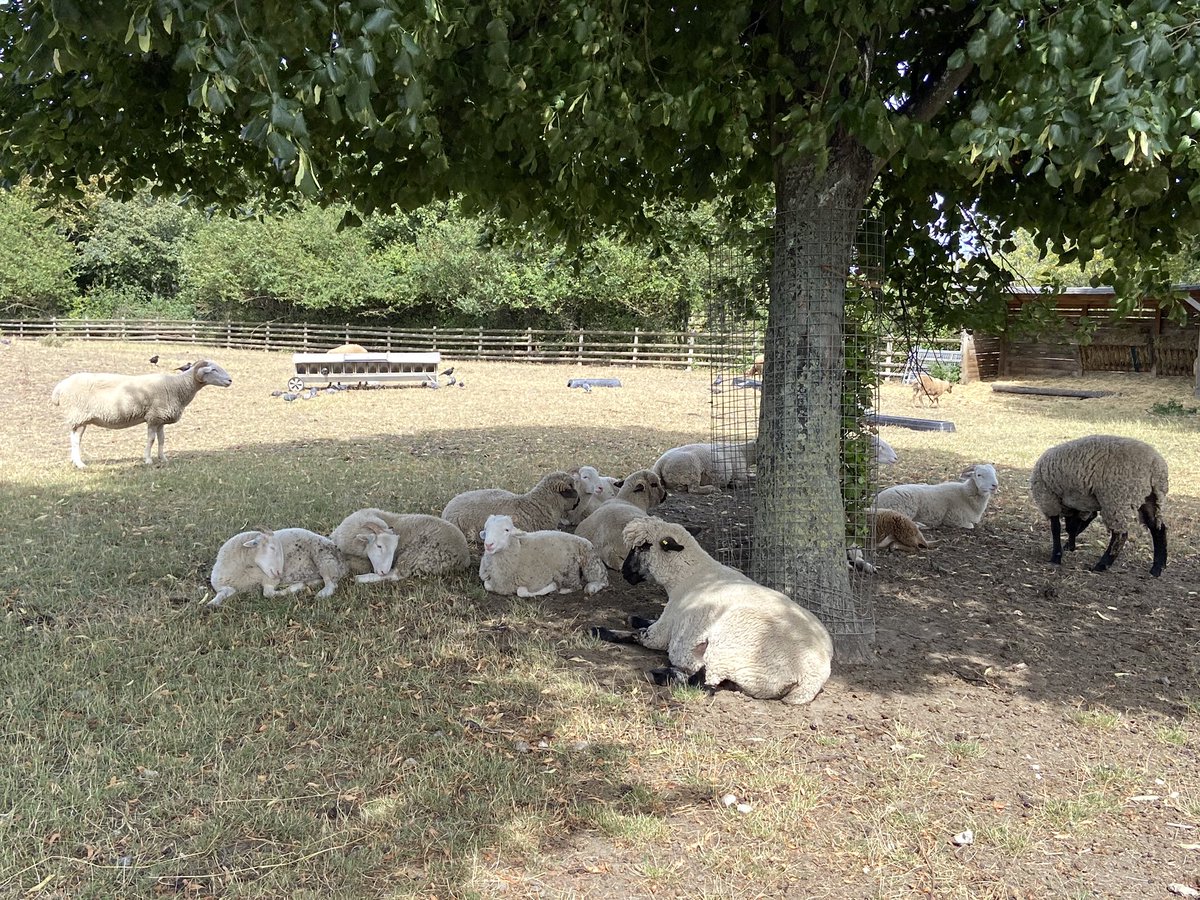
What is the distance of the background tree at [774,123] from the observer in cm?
374

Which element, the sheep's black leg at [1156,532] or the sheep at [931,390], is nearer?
the sheep's black leg at [1156,532]

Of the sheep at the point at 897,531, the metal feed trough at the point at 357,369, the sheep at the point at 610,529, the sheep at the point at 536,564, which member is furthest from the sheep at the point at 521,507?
the metal feed trough at the point at 357,369

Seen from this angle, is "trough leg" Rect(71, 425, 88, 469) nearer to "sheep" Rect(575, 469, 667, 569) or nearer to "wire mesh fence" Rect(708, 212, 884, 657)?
"sheep" Rect(575, 469, 667, 569)

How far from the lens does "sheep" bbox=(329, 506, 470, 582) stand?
22.5ft

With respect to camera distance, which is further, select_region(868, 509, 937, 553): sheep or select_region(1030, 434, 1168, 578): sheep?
select_region(868, 509, 937, 553): sheep

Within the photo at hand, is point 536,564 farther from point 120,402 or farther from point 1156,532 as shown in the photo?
point 120,402

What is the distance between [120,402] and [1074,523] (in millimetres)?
11774

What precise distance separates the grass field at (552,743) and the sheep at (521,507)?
3.29 feet

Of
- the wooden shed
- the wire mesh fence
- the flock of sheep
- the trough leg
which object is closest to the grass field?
the flock of sheep

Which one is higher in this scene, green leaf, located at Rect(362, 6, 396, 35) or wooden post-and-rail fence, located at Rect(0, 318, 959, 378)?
wooden post-and-rail fence, located at Rect(0, 318, 959, 378)

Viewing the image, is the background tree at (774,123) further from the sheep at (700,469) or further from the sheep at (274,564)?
the sheep at (700,469)

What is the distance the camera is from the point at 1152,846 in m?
3.69

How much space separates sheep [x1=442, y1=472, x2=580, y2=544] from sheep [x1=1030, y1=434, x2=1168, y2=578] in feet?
13.9

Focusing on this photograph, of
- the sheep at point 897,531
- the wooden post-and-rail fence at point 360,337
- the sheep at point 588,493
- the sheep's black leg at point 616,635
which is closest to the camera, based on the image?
the sheep's black leg at point 616,635
